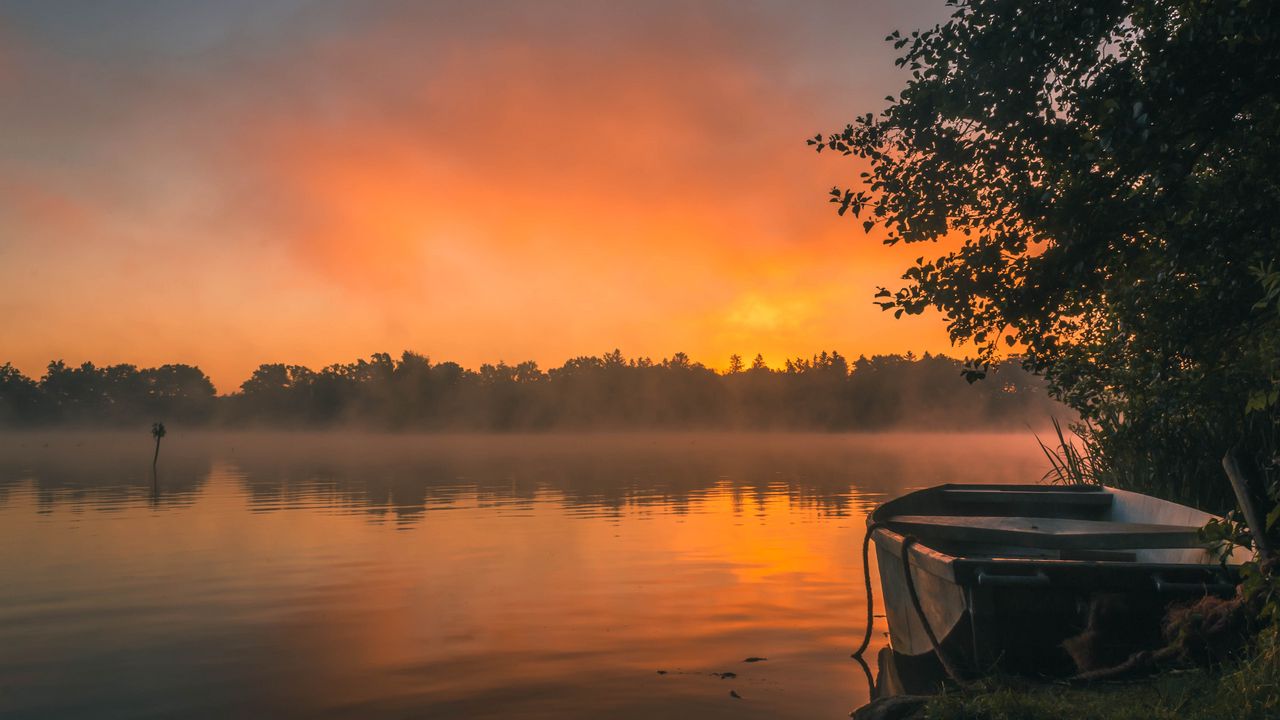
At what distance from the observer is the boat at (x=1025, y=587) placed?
853 centimetres

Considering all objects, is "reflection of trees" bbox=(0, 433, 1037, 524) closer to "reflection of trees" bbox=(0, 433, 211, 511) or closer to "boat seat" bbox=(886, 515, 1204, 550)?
"reflection of trees" bbox=(0, 433, 211, 511)

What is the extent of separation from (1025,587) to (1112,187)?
12.0 feet

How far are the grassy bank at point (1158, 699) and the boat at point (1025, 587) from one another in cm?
51

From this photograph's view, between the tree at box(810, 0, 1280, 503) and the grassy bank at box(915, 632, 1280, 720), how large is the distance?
9.79ft

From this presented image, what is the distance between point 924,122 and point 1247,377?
16.1 ft

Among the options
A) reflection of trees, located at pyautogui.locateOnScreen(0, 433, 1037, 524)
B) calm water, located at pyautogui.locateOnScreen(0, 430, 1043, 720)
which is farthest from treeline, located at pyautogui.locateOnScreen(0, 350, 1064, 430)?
calm water, located at pyautogui.locateOnScreen(0, 430, 1043, 720)

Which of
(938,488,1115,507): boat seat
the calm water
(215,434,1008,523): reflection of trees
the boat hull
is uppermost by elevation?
(938,488,1115,507): boat seat

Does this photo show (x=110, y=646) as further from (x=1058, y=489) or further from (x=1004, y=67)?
(x=1058, y=489)

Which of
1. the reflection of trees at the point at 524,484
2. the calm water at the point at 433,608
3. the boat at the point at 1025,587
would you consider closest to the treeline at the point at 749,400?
the reflection of trees at the point at 524,484

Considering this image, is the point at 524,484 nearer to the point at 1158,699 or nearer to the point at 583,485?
the point at 583,485

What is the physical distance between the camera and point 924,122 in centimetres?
1105

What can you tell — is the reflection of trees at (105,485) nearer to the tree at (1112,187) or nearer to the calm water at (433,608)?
the calm water at (433,608)

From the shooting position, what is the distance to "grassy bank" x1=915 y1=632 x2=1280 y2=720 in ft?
23.0

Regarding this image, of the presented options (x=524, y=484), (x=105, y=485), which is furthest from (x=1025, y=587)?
(x=105, y=485)
